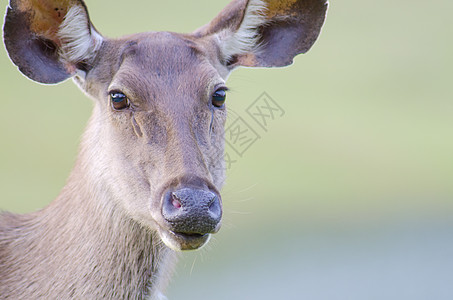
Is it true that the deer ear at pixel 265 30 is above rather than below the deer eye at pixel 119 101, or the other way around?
above

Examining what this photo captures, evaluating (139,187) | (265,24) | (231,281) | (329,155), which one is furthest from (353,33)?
(139,187)

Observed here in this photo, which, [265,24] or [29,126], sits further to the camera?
[29,126]

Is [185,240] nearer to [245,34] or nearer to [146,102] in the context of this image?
[146,102]

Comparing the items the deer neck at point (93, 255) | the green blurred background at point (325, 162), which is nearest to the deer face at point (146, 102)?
the deer neck at point (93, 255)

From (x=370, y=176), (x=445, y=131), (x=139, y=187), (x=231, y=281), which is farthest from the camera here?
(x=445, y=131)

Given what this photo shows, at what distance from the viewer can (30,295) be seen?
625 cm

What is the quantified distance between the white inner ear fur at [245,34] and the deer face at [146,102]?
2cm

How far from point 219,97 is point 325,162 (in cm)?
1218

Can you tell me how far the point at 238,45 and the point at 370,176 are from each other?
11472mm

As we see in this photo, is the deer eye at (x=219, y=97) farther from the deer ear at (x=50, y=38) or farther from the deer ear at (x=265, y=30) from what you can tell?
the deer ear at (x=50, y=38)

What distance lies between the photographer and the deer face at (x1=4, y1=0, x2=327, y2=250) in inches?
218

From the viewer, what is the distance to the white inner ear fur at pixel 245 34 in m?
6.79

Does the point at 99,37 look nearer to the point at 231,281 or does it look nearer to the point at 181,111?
the point at 181,111

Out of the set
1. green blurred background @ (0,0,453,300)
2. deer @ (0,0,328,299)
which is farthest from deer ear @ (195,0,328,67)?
green blurred background @ (0,0,453,300)
